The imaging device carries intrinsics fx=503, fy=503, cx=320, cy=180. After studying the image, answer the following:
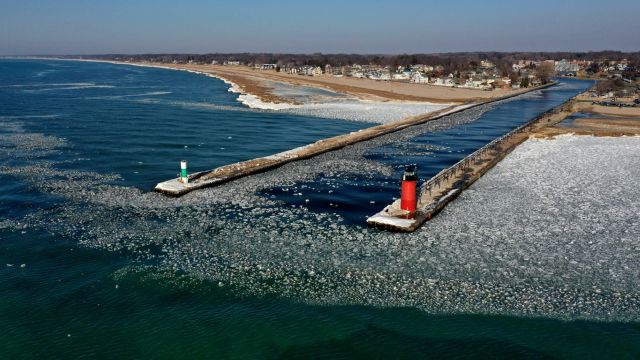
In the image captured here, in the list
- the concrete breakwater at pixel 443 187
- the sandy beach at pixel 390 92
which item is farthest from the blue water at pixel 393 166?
the sandy beach at pixel 390 92

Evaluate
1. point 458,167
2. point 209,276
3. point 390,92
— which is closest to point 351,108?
point 390,92

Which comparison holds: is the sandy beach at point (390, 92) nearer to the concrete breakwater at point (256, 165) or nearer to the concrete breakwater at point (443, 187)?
the concrete breakwater at point (256, 165)

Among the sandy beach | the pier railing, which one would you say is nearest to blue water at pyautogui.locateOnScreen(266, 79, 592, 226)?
A: the pier railing

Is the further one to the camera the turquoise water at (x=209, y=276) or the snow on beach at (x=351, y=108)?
the snow on beach at (x=351, y=108)

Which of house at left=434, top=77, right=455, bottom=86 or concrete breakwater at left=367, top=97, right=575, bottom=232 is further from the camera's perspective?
house at left=434, top=77, right=455, bottom=86

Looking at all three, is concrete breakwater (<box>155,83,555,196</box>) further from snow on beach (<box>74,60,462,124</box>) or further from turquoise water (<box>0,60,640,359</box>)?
snow on beach (<box>74,60,462,124</box>)

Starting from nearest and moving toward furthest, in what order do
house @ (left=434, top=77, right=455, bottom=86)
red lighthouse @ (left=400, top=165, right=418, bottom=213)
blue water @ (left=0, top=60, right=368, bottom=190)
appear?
red lighthouse @ (left=400, top=165, right=418, bottom=213) → blue water @ (left=0, top=60, right=368, bottom=190) → house @ (left=434, top=77, right=455, bottom=86)
